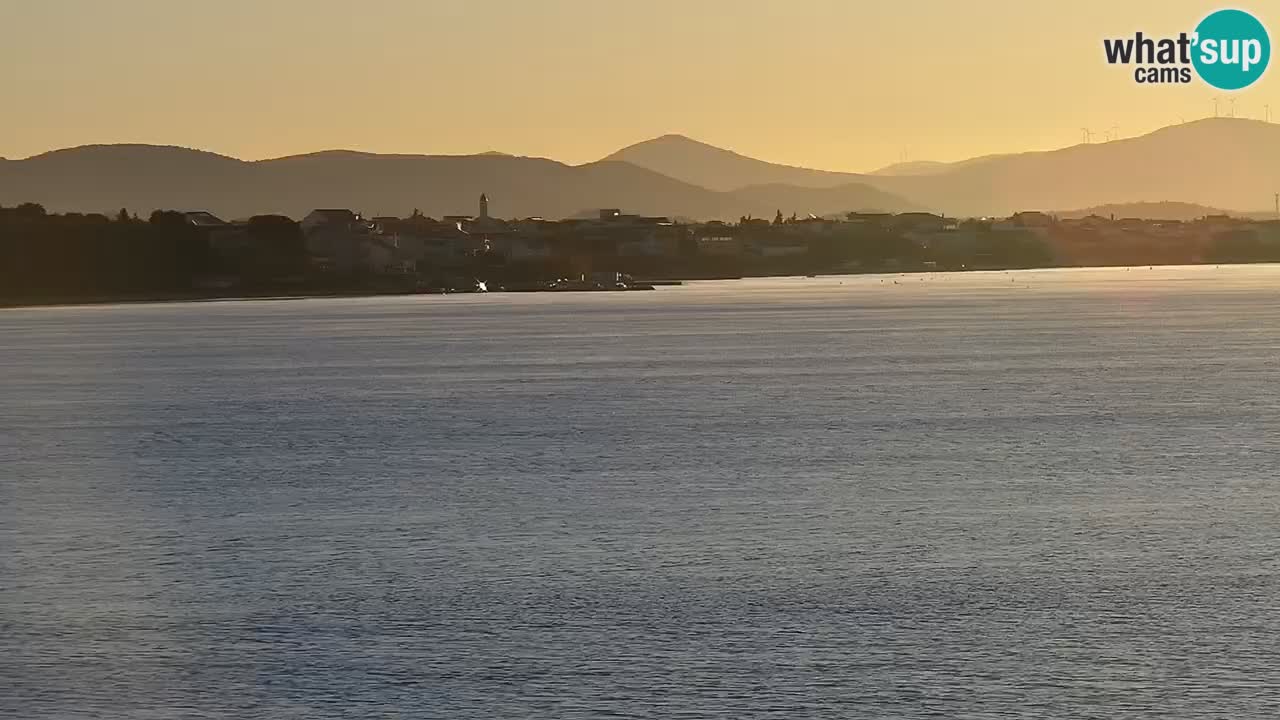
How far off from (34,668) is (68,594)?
397cm

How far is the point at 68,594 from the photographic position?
837 inches

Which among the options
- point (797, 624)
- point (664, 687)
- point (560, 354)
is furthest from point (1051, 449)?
point (560, 354)

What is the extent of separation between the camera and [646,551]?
24.3 metres

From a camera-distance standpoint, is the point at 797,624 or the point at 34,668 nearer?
the point at 34,668

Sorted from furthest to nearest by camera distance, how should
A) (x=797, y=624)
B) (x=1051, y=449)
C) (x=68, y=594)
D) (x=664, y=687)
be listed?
1. (x=1051, y=449)
2. (x=68, y=594)
3. (x=797, y=624)
4. (x=664, y=687)

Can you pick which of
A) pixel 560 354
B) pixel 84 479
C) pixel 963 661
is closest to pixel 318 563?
pixel 963 661

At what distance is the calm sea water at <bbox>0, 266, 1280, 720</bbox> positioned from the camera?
16.6 meters

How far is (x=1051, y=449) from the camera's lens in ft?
126

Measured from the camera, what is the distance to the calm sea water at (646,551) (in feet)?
54.5

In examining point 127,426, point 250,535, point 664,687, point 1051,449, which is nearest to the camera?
point 664,687

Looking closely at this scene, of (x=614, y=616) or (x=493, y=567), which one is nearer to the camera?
(x=614, y=616)

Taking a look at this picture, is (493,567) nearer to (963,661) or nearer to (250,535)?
(250,535)

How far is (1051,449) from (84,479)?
18158 mm

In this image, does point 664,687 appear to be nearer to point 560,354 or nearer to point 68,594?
point 68,594
